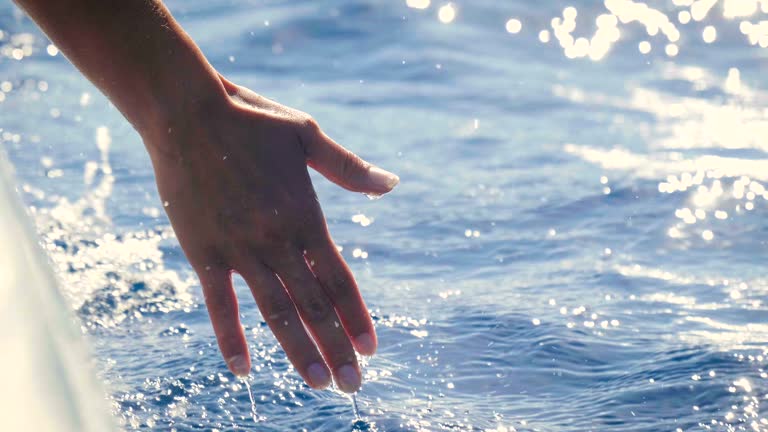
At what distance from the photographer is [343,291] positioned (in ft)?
6.66

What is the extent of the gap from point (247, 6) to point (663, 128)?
462 centimetres

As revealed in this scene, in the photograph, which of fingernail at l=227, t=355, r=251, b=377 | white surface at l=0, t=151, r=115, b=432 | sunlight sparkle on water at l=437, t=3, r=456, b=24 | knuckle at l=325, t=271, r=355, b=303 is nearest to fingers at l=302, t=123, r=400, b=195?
knuckle at l=325, t=271, r=355, b=303

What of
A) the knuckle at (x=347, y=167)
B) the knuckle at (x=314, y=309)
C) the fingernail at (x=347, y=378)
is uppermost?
the knuckle at (x=347, y=167)

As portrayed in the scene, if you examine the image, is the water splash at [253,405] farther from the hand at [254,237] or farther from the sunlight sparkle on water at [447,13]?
the sunlight sparkle on water at [447,13]

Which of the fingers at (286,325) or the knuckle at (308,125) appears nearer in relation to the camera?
the fingers at (286,325)

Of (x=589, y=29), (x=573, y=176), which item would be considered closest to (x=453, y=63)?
(x=589, y=29)

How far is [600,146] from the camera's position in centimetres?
595

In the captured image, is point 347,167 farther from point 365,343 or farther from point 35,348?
point 35,348

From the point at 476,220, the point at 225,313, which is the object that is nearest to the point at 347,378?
the point at 225,313

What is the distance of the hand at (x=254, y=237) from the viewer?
1.96 meters

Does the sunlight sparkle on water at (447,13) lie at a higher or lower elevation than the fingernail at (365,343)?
higher

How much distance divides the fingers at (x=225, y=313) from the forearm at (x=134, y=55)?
33cm

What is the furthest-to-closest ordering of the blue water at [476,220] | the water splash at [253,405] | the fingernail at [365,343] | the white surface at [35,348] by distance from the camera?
the blue water at [476,220] < the water splash at [253,405] < the fingernail at [365,343] < the white surface at [35,348]

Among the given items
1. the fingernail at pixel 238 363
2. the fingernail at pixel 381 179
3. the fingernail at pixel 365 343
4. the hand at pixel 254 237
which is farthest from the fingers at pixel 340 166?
the fingernail at pixel 238 363
